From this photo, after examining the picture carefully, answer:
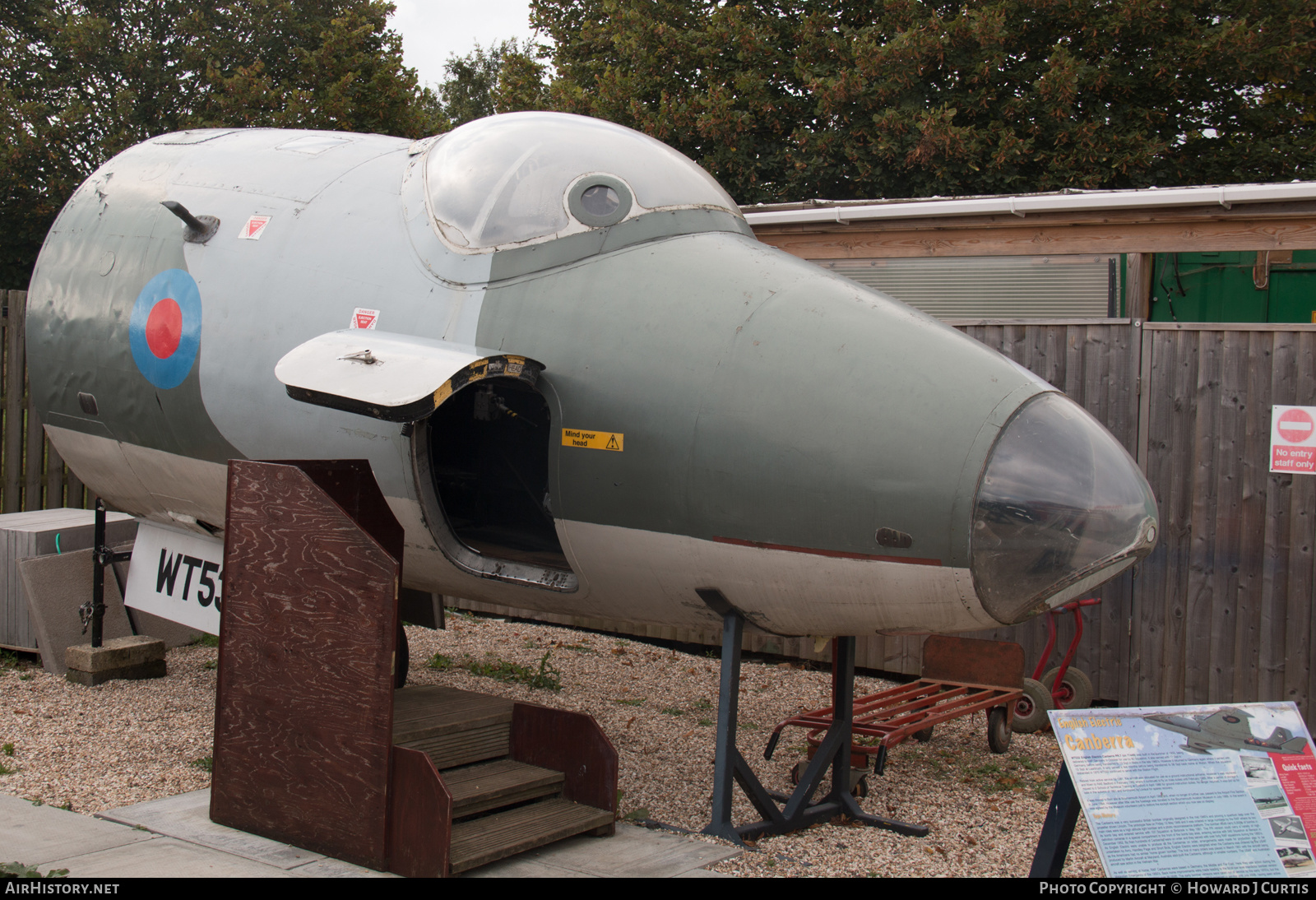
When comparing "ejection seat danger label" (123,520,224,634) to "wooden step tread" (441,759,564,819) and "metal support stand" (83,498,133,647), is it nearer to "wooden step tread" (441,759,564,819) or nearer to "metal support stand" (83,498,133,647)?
"metal support stand" (83,498,133,647)

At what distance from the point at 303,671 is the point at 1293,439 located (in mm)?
5193

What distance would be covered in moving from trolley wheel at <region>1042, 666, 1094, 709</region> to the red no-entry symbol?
1.72m

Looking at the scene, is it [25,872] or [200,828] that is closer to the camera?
[25,872]

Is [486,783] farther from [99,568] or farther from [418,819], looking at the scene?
[99,568]

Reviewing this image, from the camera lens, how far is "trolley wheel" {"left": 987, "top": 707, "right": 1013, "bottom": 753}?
6.00 metres

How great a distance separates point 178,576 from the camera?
555cm

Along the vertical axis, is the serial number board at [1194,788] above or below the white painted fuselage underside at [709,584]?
below

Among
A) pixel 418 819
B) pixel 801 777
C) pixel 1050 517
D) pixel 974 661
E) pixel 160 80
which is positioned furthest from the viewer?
pixel 160 80

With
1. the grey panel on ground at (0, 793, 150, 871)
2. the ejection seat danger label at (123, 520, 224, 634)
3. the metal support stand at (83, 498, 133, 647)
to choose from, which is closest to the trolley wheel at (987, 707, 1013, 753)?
the ejection seat danger label at (123, 520, 224, 634)

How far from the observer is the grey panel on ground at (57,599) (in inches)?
276

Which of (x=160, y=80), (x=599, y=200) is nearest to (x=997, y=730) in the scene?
(x=599, y=200)

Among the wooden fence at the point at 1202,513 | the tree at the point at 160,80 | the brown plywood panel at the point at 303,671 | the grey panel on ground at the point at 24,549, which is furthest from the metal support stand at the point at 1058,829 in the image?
the tree at the point at 160,80

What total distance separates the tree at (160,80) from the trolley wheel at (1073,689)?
1709 cm

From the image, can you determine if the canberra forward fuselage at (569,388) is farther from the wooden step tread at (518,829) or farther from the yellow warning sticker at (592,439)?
the wooden step tread at (518,829)
